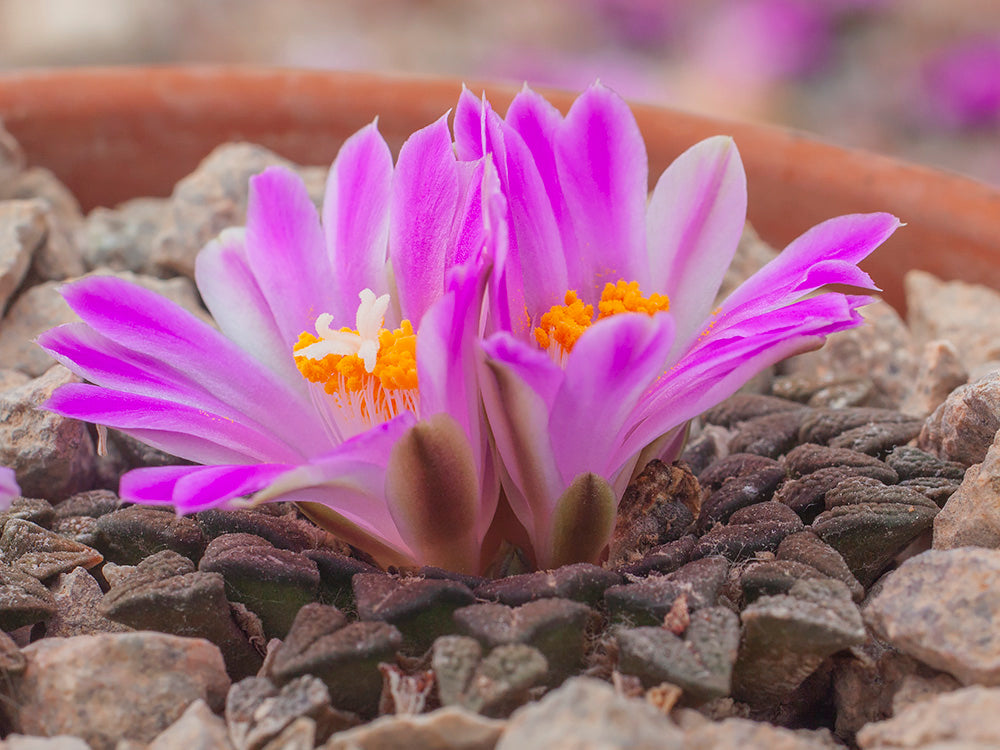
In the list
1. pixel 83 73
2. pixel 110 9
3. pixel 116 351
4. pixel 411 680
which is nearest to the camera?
pixel 411 680

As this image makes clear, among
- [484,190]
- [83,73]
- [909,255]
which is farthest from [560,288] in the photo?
[83,73]

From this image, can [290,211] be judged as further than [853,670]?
Yes

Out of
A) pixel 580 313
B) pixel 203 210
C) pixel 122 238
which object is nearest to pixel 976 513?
pixel 580 313

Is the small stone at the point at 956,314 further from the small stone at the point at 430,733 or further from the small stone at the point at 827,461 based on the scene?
the small stone at the point at 430,733

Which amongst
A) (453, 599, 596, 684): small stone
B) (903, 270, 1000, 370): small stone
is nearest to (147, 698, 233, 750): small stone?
(453, 599, 596, 684): small stone

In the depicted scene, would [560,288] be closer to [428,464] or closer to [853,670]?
[428,464]

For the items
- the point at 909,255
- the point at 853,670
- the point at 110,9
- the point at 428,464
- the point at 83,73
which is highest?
the point at 110,9

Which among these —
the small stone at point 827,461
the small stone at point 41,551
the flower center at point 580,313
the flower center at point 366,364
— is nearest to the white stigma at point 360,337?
the flower center at point 366,364
